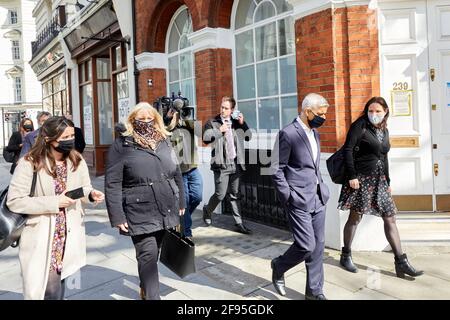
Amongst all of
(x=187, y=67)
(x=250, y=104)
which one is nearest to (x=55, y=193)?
(x=250, y=104)

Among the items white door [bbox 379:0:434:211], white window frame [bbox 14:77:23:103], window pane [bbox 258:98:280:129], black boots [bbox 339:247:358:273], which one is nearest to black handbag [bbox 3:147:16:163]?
window pane [bbox 258:98:280:129]

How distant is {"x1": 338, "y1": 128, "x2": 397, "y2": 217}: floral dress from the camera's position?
12.8 feet

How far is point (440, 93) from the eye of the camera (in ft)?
16.7

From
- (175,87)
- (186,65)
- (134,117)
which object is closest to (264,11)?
(186,65)

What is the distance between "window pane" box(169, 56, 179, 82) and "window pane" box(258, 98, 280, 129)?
108 inches

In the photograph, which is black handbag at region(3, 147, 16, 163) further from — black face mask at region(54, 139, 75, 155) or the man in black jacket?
black face mask at region(54, 139, 75, 155)

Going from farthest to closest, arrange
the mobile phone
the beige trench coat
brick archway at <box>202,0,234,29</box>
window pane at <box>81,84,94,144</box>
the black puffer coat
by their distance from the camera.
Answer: window pane at <box>81,84,94,144</box> → brick archway at <box>202,0,234,29</box> → the black puffer coat → the mobile phone → the beige trench coat

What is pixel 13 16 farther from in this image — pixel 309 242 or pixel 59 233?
pixel 309 242

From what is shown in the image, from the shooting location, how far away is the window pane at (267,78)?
6.00 m

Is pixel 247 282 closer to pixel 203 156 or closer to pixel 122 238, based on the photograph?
pixel 122 238

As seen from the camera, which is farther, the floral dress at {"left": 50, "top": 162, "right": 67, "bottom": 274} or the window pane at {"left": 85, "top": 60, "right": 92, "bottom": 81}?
the window pane at {"left": 85, "top": 60, "right": 92, "bottom": 81}

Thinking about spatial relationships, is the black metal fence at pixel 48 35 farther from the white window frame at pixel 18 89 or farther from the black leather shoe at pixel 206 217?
the white window frame at pixel 18 89

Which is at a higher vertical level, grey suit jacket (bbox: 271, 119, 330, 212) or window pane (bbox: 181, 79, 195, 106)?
window pane (bbox: 181, 79, 195, 106)

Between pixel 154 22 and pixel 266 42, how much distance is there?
3.26 m
